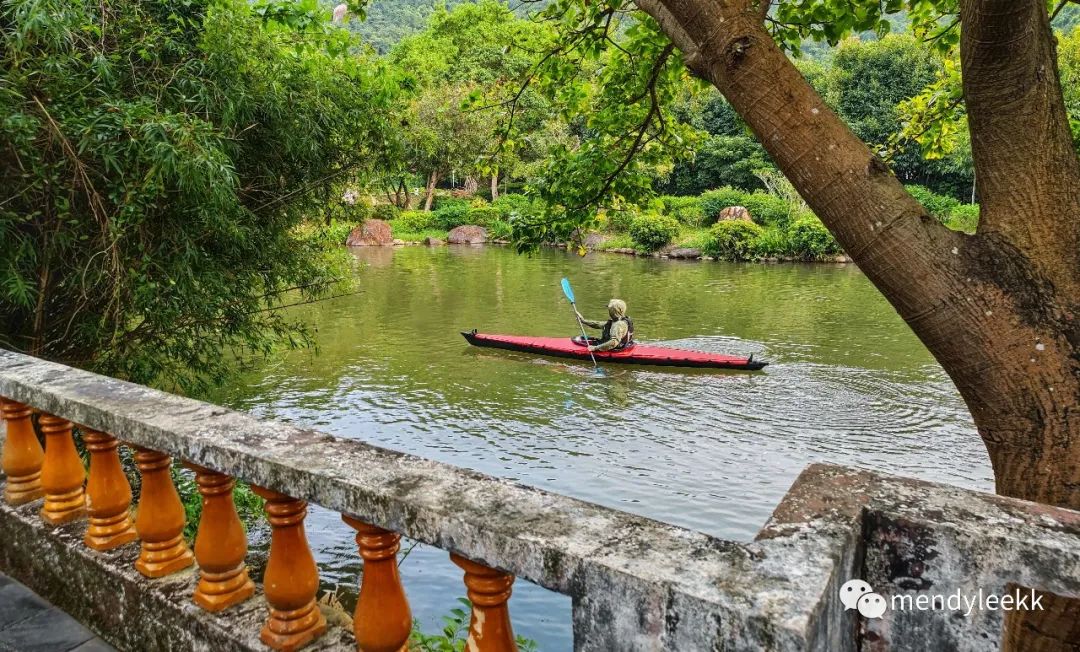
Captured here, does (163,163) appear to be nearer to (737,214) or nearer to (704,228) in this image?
(737,214)

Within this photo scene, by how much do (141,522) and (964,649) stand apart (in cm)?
185

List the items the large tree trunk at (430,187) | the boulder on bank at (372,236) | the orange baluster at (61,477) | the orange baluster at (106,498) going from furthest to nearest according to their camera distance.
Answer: the large tree trunk at (430,187) → the boulder on bank at (372,236) → the orange baluster at (61,477) → the orange baluster at (106,498)

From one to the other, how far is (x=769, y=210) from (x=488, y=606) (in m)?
29.8

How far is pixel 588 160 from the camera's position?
201 inches

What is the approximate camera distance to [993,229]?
7.32ft

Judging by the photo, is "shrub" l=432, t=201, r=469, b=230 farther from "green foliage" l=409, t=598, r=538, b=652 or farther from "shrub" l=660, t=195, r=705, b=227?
"green foliage" l=409, t=598, r=538, b=652

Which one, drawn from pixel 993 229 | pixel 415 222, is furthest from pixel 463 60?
pixel 993 229

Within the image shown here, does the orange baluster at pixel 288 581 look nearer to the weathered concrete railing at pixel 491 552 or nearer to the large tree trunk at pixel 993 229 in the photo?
the weathered concrete railing at pixel 491 552

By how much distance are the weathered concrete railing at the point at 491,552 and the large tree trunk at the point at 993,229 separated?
93 centimetres

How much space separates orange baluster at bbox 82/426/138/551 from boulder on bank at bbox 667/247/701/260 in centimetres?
2723

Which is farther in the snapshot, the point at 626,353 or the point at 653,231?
the point at 653,231

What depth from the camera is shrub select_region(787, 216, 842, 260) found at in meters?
26.1

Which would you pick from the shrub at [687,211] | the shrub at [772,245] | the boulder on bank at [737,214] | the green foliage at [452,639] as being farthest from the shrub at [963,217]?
the green foliage at [452,639]

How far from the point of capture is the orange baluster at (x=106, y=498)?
213cm
